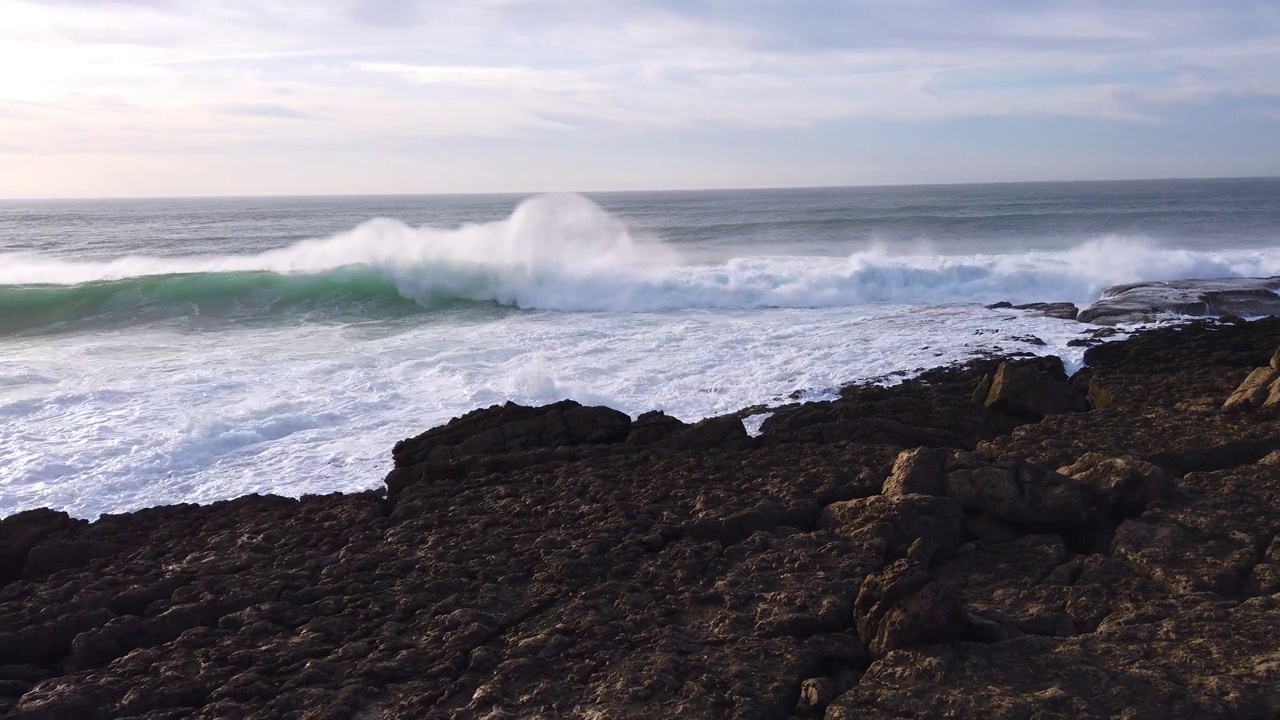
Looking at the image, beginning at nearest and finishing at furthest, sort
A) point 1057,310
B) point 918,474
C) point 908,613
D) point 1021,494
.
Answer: point 908,613, point 1021,494, point 918,474, point 1057,310

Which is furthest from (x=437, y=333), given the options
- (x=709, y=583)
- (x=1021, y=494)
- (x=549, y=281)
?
(x=1021, y=494)

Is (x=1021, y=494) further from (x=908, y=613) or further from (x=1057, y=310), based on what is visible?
(x=1057, y=310)

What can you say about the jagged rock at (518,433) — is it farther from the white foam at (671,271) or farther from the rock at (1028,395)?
the white foam at (671,271)

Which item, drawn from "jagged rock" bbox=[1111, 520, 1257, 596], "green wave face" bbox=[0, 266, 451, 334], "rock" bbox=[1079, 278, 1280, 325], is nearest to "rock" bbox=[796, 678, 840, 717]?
"jagged rock" bbox=[1111, 520, 1257, 596]

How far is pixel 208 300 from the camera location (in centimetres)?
2384

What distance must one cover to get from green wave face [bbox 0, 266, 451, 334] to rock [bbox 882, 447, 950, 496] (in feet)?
54.8

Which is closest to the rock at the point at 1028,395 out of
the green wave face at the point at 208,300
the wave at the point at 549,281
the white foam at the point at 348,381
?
the white foam at the point at 348,381


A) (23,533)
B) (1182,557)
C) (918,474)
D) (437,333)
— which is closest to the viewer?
(1182,557)

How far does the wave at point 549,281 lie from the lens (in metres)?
23.0

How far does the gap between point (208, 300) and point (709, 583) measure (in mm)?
21250

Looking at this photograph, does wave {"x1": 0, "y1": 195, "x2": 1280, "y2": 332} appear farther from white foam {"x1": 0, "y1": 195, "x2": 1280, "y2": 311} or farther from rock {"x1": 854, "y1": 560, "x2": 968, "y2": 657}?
rock {"x1": 854, "y1": 560, "x2": 968, "y2": 657}

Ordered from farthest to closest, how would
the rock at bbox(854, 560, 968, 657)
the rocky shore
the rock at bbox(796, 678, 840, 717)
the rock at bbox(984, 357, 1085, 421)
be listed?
1. the rock at bbox(984, 357, 1085, 421)
2. the rock at bbox(854, 560, 968, 657)
3. the rocky shore
4. the rock at bbox(796, 678, 840, 717)

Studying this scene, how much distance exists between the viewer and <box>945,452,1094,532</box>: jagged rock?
608 cm

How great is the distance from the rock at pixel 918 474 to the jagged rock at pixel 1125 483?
846 mm
